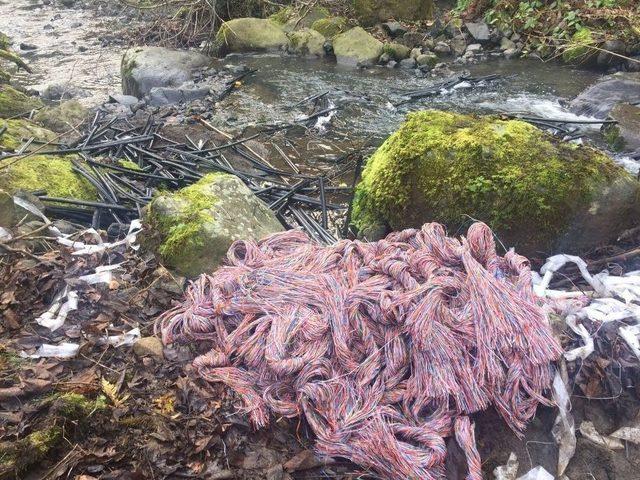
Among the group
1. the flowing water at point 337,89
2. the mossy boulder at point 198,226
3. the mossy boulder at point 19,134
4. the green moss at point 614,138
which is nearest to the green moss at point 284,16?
the flowing water at point 337,89

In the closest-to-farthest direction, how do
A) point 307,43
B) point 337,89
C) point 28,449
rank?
point 28,449 → point 337,89 → point 307,43

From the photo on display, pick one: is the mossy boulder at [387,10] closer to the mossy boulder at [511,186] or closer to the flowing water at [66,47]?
the flowing water at [66,47]

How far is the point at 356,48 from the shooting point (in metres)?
12.1

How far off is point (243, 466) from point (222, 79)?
9946mm

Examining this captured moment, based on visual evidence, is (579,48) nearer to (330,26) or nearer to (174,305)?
(330,26)

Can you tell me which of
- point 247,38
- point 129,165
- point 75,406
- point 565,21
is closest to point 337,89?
point 247,38

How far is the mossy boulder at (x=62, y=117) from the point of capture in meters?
7.37

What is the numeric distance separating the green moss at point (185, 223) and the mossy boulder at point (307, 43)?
9386 mm

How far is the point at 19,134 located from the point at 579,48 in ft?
34.7

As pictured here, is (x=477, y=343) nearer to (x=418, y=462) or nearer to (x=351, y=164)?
(x=418, y=462)

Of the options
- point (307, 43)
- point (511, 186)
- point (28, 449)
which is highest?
point (511, 186)

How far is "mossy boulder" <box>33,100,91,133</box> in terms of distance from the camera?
737 centimetres


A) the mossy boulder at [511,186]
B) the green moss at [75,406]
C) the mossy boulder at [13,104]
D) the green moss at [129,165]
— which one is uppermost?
the mossy boulder at [511,186]

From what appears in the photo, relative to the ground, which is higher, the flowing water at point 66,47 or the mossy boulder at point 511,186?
the mossy boulder at point 511,186
